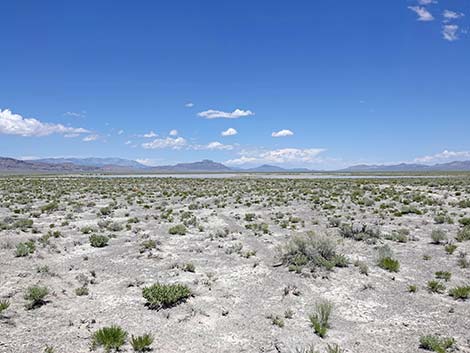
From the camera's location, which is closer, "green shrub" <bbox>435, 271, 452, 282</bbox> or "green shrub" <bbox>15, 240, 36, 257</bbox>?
"green shrub" <bbox>435, 271, 452, 282</bbox>

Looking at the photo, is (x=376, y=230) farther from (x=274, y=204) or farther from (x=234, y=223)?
(x=274, y=204)

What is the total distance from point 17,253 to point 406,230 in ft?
53.8

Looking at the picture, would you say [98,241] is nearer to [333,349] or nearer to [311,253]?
[311,253]

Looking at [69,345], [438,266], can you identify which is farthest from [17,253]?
[438,266]

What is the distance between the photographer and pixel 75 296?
971cm

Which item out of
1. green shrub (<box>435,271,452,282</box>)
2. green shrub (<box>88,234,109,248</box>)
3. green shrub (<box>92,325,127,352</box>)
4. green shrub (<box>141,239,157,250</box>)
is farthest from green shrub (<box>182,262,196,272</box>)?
green shrub (<box>435,271,452,282</box>)

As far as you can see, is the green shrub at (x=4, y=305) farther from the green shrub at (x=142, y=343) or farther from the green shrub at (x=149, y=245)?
the green shrub at (x=149, y=245)

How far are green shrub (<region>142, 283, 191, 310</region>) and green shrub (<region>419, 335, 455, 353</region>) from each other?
17.7ft

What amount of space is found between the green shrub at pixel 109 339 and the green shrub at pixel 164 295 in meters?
1.80

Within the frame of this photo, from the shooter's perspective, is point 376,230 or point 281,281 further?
point 376,230

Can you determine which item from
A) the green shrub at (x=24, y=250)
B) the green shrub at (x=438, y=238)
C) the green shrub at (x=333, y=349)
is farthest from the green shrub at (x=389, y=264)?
the green shrub at (x=24, y=250)

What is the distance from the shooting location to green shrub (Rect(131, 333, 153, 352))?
698cm

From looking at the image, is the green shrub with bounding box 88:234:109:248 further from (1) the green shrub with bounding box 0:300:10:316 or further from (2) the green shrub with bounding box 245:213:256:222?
(2) the green shrub with bounding box 245:213:256:222

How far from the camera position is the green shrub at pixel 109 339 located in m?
7.01
